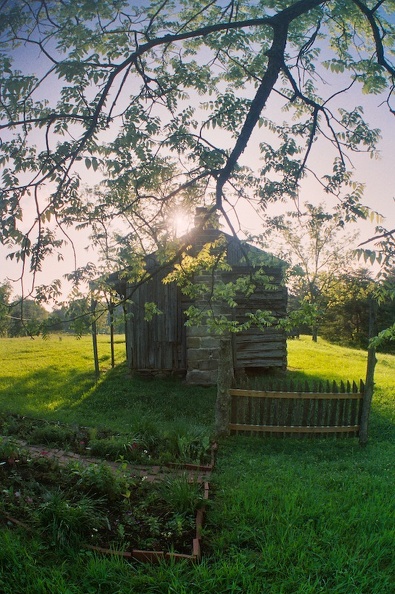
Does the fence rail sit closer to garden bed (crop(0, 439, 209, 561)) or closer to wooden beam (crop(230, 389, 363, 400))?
wooden beam (crop(230, 389, 363, 400))

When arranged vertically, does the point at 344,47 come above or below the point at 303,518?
above

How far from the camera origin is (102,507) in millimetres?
4957

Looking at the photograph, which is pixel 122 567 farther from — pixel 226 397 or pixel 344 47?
pixel 344 47

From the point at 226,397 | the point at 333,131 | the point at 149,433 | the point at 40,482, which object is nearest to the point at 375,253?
the point at 333,131

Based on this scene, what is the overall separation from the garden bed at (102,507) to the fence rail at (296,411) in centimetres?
352

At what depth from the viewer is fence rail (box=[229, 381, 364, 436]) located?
9281 millimetres

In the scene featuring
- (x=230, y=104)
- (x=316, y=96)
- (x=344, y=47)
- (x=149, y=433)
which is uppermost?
(x=344, y=47)

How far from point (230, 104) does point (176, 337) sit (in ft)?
30.4

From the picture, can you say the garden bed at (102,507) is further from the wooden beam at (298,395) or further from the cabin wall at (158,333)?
the cabin wall at (158,333)

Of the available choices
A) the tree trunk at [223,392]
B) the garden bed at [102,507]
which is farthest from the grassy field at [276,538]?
the tree trunk at [223,392]

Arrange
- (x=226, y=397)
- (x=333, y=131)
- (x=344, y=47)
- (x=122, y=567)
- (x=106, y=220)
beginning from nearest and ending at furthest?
(x=122, y=567) → (x=106, y=220) → (x=333, y=131) → (x=344, y=47) → (x=226, y=397)

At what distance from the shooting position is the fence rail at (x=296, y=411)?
928 cm

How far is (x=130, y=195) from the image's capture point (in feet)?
23.0

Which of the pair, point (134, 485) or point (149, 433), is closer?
point (134, 485)
